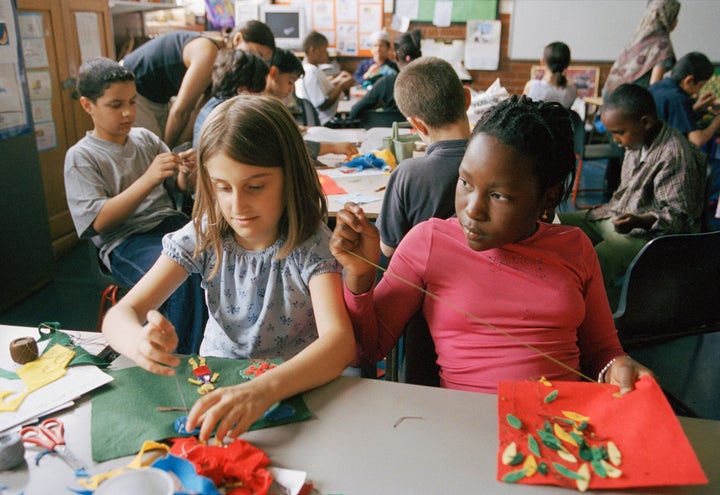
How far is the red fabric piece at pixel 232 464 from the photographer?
82 cm

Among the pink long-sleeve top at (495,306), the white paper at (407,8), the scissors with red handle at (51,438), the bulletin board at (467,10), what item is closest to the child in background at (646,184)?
the pink long-sleeve top at (495,306)

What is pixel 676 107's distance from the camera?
151 inches

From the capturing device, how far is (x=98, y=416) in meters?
0.97

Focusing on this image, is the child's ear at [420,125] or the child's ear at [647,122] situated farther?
the child's ear at [647,122]

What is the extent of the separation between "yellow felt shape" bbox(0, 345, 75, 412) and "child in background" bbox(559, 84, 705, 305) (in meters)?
1.91

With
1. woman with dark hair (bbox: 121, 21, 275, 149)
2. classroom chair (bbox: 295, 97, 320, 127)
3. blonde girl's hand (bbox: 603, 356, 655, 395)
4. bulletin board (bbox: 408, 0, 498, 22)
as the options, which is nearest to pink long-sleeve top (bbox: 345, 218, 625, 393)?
blonde girl's hand (bbox: 603, 356, 655, 395)

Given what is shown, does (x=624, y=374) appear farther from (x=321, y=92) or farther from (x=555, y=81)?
(x=555, y=81)

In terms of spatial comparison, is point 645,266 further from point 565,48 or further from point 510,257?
point 565,48

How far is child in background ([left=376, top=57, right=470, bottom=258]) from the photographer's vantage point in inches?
74.7

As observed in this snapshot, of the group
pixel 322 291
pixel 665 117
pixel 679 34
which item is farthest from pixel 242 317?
pixel 679 34

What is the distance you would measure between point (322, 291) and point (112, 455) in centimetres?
56

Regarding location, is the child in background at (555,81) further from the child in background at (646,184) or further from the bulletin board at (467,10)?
the child in background at (646,184)

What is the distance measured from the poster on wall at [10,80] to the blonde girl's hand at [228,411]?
2.65m

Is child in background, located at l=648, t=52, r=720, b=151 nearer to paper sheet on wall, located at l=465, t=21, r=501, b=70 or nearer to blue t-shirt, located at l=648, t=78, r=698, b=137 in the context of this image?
blue t-shirt, located at l=648, t=78, r=698, b=137
